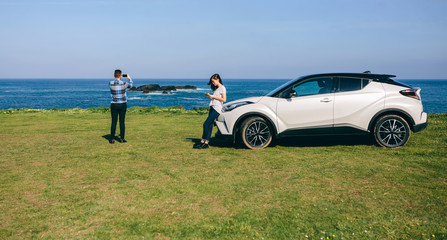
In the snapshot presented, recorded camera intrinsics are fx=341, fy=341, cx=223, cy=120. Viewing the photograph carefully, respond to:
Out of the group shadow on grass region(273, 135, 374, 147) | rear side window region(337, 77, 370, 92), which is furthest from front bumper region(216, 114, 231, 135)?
rear side window region(337, 77, 370, 92)

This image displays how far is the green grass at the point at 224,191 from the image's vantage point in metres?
3.89

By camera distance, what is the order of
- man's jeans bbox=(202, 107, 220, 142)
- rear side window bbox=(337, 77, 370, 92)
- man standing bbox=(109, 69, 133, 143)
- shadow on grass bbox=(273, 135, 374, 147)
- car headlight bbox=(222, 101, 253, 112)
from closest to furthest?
1. rear side window bbox=(337, 77, 370, 92)
2. car headlight bbox=(222, 101, 253, 112)
3. man's jeans bbox=(202, 107, 220, 142)
4. shadow on grass bbox=(273, 135, 374, 147)
5. man standing bbox=(109, 69, 133, 143)

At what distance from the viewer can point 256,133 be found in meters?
8.26

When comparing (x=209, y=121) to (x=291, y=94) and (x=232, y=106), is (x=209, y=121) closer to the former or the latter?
(x=232, y=106)

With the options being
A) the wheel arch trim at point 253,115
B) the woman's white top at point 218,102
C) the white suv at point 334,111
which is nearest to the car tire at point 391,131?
the white suv at point 334,111

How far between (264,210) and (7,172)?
5021 millimetres

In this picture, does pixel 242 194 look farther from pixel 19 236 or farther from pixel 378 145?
pixel 378 145

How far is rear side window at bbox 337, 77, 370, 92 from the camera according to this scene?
8.11 meters

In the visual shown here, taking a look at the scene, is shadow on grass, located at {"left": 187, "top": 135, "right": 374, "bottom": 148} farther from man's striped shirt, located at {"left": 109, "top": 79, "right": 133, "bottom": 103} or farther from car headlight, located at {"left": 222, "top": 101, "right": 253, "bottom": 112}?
man's striped shirt, located at {"left": 109, "top": 79, "right": 133, "bottom": 103}

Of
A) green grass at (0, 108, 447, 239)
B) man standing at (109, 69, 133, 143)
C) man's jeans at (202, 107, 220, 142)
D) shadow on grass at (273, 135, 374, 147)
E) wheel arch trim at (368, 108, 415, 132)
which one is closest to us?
green grass at (0, 108, 447, 239)

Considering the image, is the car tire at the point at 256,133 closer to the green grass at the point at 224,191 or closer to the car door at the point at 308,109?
the green grass at the point at 224,191

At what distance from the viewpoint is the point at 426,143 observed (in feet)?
28.5

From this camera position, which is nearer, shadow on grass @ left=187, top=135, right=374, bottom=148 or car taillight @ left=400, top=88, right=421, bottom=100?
car taillight @ left=400, top=88, right=421, bottom=100

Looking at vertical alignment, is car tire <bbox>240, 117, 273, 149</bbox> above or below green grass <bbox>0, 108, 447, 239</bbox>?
above
